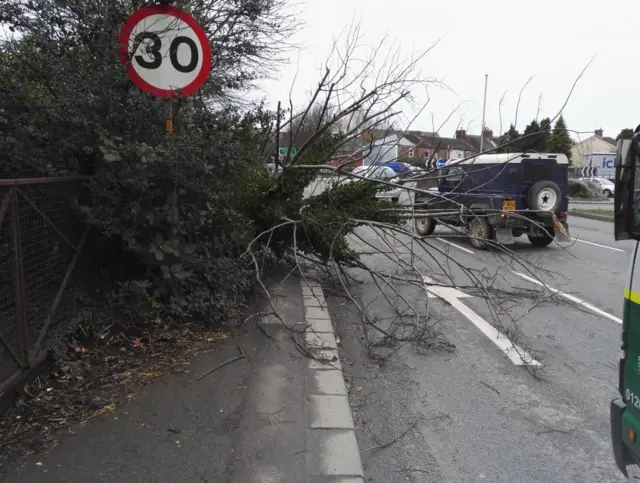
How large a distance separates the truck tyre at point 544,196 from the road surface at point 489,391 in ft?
14.5

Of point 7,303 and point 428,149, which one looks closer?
point 7,303

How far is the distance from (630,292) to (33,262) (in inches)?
151

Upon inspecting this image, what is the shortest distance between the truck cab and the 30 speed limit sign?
11.3 ft

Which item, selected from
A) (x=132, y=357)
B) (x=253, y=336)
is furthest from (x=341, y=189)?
(x=132, y=357)

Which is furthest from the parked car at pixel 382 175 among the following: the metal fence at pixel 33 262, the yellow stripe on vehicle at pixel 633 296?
the yellow stripe on vehicle at pixel 633 296

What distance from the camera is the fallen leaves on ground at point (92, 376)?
325 cm

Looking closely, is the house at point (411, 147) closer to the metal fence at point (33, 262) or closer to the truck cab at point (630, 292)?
the metal fence at point (33, 262)

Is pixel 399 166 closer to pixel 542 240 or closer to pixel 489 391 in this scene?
pixel 489 391

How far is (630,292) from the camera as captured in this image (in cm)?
256

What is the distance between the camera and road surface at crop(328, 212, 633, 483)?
11.2 ft

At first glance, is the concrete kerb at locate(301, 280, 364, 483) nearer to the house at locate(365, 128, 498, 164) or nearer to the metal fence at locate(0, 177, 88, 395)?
the metal fence at locate(0, 177, 88, 395)

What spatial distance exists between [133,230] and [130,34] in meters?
1.60

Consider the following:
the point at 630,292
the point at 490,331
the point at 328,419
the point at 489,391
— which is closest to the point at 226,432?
the point at 328,419

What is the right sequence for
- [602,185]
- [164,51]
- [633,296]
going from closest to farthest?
[633,296], [164,51], [602,185]
